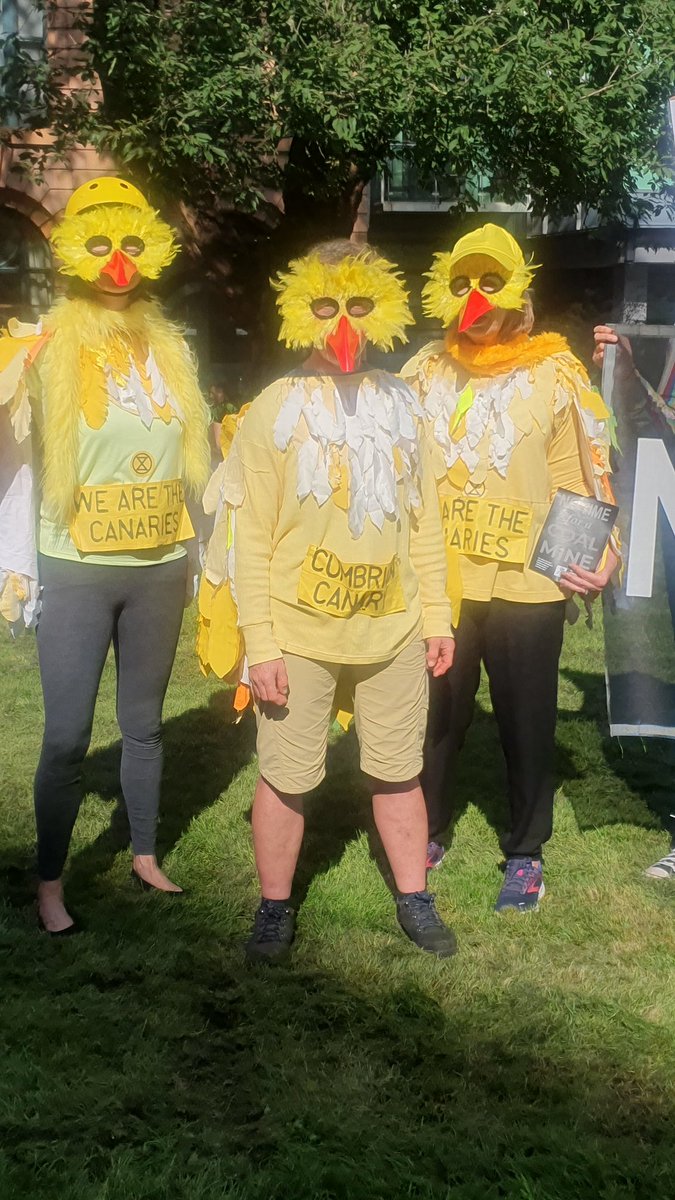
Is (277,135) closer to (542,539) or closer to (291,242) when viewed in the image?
(291,242)

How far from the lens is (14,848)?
4.56 meters

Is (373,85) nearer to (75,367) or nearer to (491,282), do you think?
(491,282)

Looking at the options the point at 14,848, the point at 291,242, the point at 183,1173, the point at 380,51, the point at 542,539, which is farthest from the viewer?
the point at 291,242

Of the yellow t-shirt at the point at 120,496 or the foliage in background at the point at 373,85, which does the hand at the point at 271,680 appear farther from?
the foliage in background at the point at 373,85

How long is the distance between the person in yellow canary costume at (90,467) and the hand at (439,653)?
0.79 meters

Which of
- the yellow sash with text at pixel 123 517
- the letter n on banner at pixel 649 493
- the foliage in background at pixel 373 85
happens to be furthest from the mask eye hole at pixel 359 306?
the foliage in background at pixel 373 85

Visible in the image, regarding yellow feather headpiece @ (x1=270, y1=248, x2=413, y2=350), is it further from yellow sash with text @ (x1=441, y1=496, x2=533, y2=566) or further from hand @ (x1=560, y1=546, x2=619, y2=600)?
hand @ (x1=560, y1=546, x2=619, y2=600)

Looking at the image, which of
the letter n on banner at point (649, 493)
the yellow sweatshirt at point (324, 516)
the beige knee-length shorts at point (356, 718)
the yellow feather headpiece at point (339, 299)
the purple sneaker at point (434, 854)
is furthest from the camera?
the purple sneaker at point (434, 854)

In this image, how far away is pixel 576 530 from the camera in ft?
12.3

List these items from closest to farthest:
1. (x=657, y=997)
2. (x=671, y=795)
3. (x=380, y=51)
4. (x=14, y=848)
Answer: (x=657, y=997), (x=14, y=848), (x=671, y=795), (x=380, y=51)

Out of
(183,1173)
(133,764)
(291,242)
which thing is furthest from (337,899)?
(291,242)

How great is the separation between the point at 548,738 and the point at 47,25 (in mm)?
15099

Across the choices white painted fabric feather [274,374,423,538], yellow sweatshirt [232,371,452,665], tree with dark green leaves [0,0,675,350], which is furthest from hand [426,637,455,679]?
tree with dark green leaves [0,0,675,350]

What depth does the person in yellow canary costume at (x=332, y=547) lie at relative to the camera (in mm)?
3336
